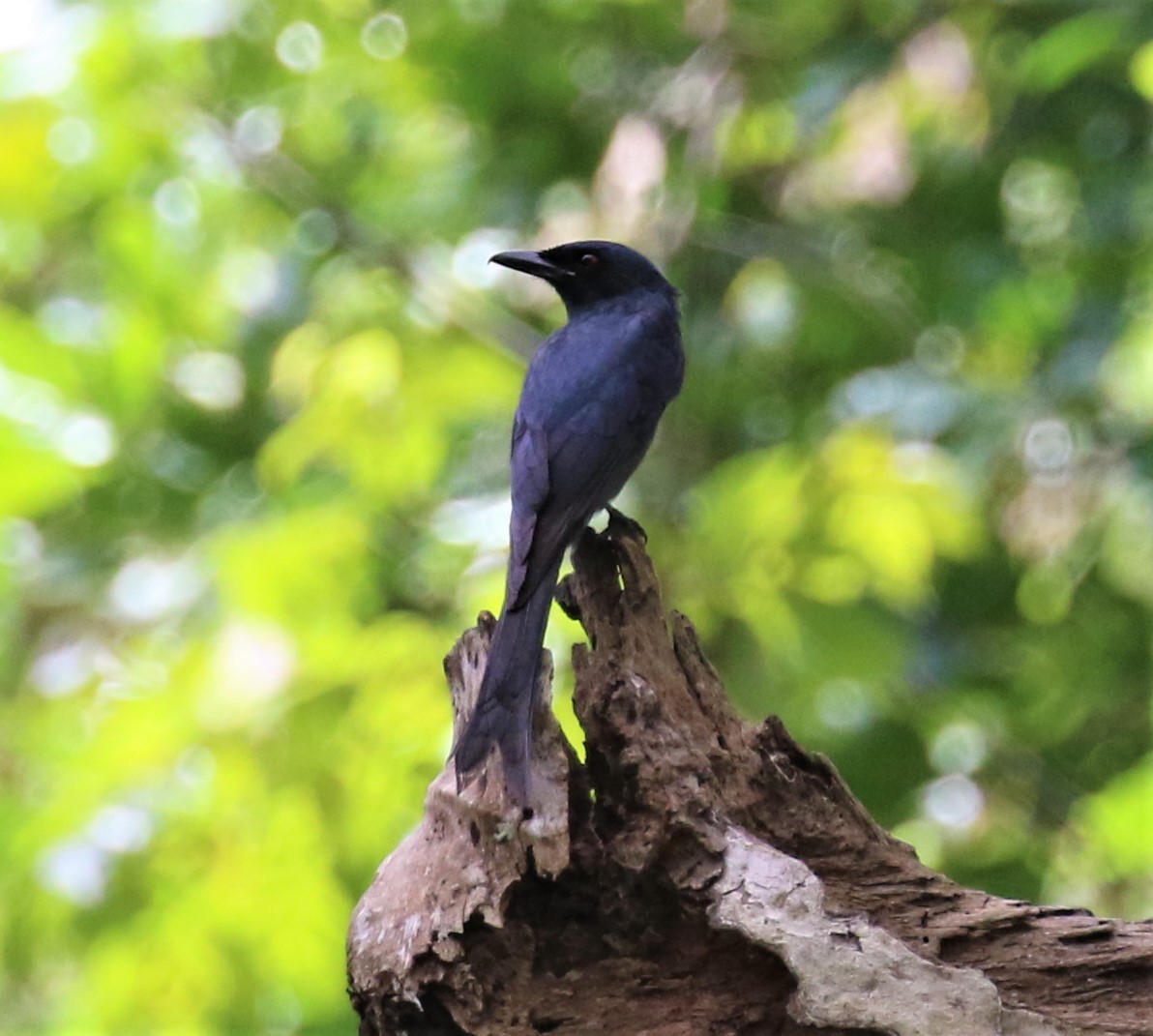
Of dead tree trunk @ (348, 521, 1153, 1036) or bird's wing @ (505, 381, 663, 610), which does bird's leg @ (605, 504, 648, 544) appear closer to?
bird's wing @ (505, 381, 663, 610)

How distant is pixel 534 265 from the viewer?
4938mm

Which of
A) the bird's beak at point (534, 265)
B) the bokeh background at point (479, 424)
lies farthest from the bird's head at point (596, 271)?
the bokeh background at point (479, 424)

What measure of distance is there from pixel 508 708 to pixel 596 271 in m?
2.41

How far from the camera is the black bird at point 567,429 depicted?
3.02 metres

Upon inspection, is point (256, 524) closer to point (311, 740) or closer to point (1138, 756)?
point (311, 740)

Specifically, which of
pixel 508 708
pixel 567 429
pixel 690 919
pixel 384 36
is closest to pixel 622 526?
pixel 567 429

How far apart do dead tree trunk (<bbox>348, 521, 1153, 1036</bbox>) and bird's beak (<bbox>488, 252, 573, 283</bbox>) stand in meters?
2.10

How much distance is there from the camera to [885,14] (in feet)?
20.5

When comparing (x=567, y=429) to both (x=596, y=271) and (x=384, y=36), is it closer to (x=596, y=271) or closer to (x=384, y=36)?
(x=596, y=271)

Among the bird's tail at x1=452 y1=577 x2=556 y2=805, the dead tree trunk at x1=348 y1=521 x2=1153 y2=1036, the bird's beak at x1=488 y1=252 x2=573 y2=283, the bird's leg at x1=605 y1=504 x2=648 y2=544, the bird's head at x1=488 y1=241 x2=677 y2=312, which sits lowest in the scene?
the dead tree trunk at x1=348 y1=521 x2=1153 y2=1036

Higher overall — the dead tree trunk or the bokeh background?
the bokeh background

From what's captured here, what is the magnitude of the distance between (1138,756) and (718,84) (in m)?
3.49

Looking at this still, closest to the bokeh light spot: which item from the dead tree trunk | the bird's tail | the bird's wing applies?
the bird's wing

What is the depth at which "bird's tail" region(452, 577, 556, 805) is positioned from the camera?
2.91 m
